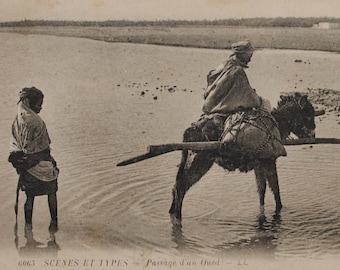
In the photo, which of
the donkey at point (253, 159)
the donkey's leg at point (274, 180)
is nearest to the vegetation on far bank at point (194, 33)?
the donkey at point (253, 159)

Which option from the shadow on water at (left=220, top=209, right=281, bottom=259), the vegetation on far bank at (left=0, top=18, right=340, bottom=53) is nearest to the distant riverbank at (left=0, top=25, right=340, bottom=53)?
the vegetation on far bank at (left=0, top=18, right=340, bottom=53)

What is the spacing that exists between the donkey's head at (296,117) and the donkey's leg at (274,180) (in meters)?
0.29

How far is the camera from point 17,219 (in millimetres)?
5969

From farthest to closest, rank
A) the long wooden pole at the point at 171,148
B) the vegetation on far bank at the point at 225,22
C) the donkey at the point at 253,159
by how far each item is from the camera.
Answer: the vegetation on far bank at the point at 225,22, the donkey at the point at 253,159, the long wooden pole at the point at 171,148

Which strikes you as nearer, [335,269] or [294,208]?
[335,269]

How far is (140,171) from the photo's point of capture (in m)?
6.38

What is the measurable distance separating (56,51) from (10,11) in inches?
22.1

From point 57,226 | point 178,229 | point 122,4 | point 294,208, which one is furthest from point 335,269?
point 122,4

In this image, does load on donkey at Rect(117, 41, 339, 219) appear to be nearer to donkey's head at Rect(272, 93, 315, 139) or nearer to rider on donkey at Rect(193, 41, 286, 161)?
rider on donkey at Rect(193, 41, 286, 161)

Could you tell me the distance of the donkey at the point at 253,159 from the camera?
5.93 meters

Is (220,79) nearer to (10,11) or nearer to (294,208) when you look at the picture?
(294,208)

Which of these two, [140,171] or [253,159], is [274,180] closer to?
[253,159]

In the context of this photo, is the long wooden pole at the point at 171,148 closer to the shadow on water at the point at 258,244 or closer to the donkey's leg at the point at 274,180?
the donkey's leg at the point at 274,180

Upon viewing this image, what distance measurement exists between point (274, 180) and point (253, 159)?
334 millimetres
